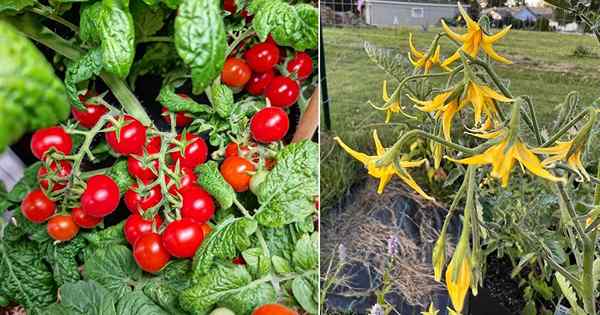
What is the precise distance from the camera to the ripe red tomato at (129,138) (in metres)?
0.49

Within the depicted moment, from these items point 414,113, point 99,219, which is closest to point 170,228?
point 99,219

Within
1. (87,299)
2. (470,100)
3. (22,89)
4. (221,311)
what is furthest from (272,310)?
(22,89)

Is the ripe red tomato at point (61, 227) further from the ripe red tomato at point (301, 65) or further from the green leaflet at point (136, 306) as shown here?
the ripe red tomato at point (301, 65)

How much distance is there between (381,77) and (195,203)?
273mm

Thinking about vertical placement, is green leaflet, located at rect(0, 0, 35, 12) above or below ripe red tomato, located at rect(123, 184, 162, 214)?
above

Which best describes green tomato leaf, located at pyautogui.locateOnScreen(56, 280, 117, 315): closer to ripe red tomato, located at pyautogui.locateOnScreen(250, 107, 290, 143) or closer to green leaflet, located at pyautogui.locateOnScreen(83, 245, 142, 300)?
green leaflet, located at pyautogui.locateOnScreen(83, 245, 142, 300)

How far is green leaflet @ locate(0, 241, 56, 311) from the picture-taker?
52 cm

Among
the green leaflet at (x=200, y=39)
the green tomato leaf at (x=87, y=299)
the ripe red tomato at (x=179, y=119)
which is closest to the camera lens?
the green leaflet at (x=200, y=39)

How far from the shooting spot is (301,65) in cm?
58

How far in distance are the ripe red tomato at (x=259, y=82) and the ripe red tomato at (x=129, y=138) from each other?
139mm

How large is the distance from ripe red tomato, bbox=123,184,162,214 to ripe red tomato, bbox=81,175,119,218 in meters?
0.03

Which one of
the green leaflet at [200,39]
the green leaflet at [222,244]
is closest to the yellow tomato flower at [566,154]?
the green leaflet at [200,39]

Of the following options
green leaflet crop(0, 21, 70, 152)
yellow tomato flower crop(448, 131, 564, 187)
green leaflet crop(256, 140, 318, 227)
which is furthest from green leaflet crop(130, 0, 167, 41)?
green leaflet crop(0, 21, 70, 152)

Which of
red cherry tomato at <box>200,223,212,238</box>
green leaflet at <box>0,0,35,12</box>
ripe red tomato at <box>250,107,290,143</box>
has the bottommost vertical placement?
red cherry tomato at <box>200,223,212,238</box>
